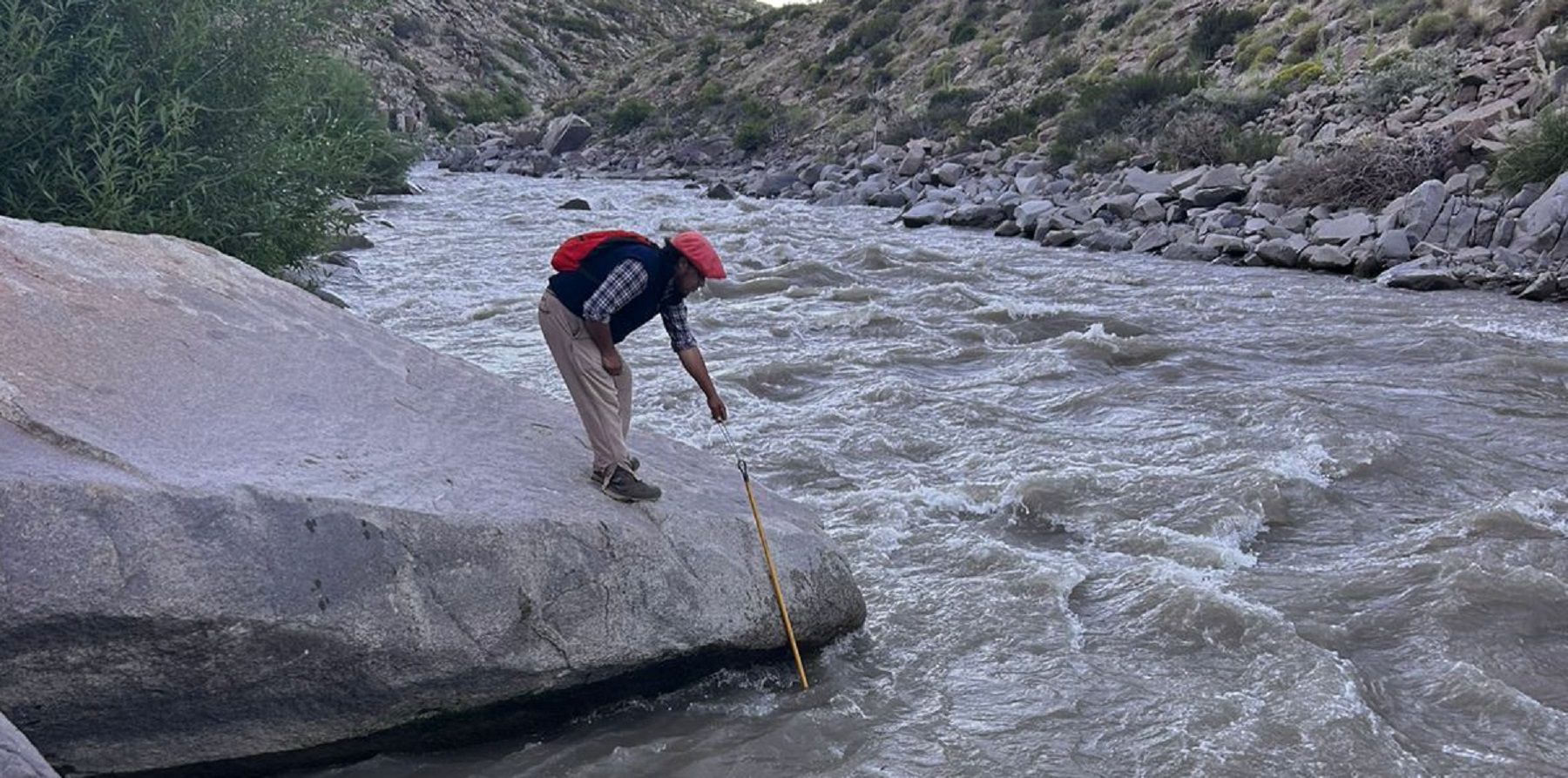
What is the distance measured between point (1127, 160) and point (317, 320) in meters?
18.5

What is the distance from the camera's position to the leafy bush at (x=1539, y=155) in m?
14.2

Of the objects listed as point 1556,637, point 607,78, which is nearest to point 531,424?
point 1556,637

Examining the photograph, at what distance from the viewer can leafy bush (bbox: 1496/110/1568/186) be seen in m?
14.2

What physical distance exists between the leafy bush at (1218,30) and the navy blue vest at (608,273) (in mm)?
25147

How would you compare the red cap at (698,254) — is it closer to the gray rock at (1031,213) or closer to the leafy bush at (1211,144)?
the gray rock at (1031,213)

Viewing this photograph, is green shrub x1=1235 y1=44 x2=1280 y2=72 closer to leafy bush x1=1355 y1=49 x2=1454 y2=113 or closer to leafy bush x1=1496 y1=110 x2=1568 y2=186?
leafy bush x1=1355 y1=49 x2=1454 y2=113

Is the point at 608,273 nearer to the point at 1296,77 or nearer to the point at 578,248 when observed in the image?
the point at 578,248

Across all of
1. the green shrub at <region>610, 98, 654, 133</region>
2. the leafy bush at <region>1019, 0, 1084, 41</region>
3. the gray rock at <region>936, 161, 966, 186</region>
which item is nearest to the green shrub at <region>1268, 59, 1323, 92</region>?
the gray rock at <region>936, 161, 966, 186</region>

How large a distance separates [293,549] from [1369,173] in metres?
15.4

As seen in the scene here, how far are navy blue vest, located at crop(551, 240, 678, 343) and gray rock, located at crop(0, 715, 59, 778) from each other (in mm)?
2498

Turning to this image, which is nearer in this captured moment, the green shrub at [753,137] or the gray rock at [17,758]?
the gray rock at [17,758]

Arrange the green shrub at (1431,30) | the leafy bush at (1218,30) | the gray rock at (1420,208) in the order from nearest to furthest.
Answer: the gray rock at (1420,208) < the green shrub at (1431,30) < the leafy bush at (1218,30)

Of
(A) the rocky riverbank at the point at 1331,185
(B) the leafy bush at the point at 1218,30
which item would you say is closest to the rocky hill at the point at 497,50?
(B) the leafy bush at the point at 1218,30

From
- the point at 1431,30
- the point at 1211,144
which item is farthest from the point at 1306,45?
the point at 1211,144
